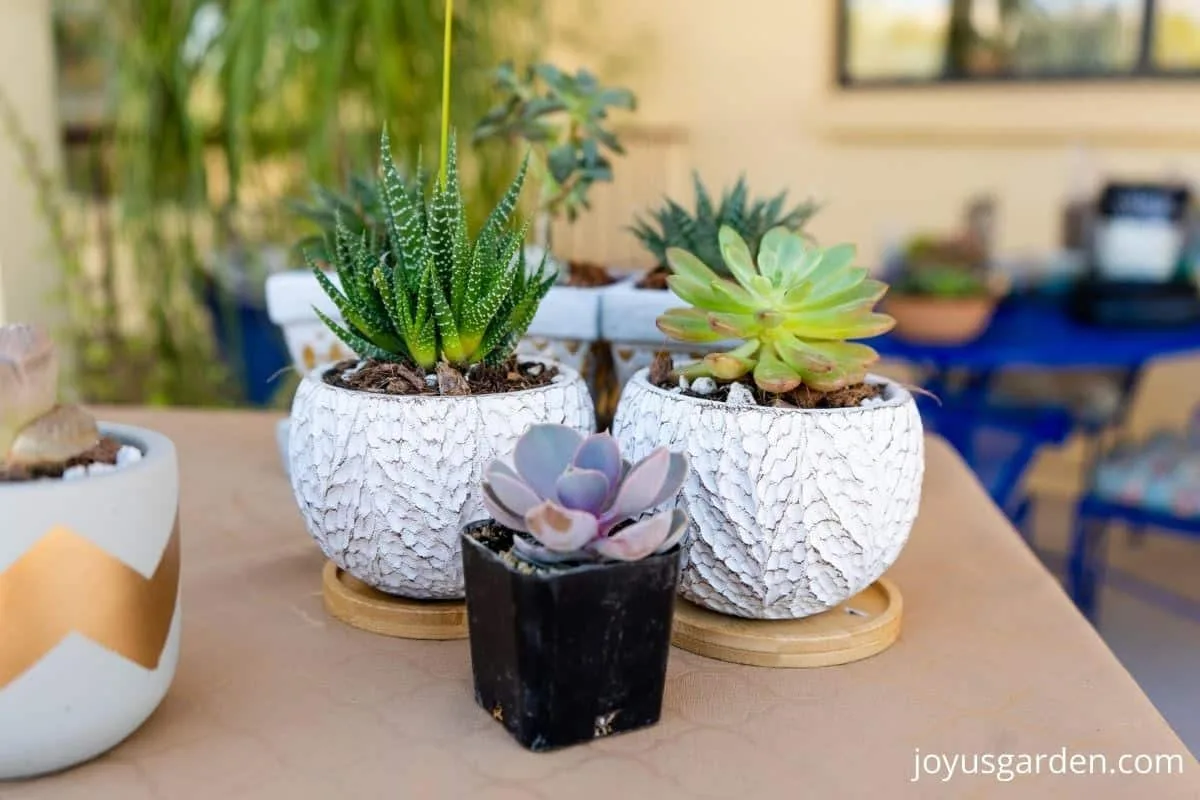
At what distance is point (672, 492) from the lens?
1.68ft

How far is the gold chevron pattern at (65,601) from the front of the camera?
0.45m

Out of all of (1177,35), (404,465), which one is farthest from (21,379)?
(1177,35)

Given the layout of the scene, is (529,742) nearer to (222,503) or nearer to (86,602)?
(86,602)

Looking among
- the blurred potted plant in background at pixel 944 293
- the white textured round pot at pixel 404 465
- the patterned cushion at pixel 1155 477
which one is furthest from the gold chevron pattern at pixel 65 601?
the patterned cushion at pixel 1155 477

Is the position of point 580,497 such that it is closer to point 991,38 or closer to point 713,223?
point 713,223

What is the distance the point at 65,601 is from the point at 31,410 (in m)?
0.08

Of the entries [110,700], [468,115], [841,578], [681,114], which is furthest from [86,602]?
[681,114]

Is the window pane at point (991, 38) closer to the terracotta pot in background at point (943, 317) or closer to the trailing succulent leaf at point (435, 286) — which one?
the terracotta pot in background at point (943, 317)

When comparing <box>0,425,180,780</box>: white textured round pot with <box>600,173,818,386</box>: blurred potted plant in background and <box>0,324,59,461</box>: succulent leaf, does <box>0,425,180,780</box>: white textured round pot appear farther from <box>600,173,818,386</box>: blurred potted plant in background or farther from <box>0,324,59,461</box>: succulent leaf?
<box>600,173,818,386</box>: blurred potted plant in background

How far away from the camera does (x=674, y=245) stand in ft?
2.54

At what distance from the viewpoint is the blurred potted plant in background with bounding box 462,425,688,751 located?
48 cm

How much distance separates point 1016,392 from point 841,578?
2.18 meters

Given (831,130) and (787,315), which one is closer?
(787,315)

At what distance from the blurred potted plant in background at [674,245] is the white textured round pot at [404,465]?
0.17m
